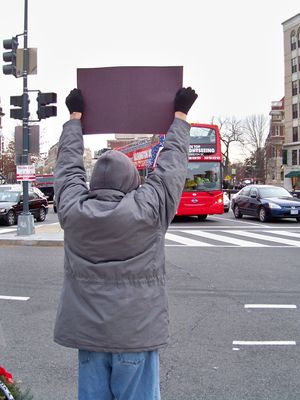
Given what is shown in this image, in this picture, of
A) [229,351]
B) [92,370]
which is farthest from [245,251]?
[92,370]

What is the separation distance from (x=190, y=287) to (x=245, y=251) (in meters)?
4.49

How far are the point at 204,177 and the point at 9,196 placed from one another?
8.14 meters

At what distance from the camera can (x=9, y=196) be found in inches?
806

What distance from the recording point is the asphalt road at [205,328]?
396cm

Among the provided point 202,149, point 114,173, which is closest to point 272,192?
point 202,149

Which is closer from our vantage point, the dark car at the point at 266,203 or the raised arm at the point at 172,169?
the raised arm at the point at 172,169

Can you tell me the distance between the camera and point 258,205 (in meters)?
20.2

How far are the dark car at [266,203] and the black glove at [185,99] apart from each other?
1742 cm

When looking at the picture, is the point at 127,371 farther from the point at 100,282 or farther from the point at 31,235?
the point at 31,235

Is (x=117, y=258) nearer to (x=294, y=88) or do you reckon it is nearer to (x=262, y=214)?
(x=262, y=214)

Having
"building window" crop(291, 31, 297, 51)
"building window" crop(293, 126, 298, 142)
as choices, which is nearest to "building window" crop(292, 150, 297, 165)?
"building window" crop(293, 126, 298, 142)

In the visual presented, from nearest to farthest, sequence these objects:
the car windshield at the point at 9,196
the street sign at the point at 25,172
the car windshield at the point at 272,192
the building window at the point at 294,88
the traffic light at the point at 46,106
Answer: the traffic light at the point at 46,106 → the street sign at the point at 25,172 → the car windshield at the point at 9,196 → the car windshield at the point at 272,192 → the building window at the point at 294,88

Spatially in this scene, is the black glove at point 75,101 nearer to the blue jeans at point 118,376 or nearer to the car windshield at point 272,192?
the blue jeans at point 118,376

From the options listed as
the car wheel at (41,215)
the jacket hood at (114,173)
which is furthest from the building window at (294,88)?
the jacket hood at (114,173)
